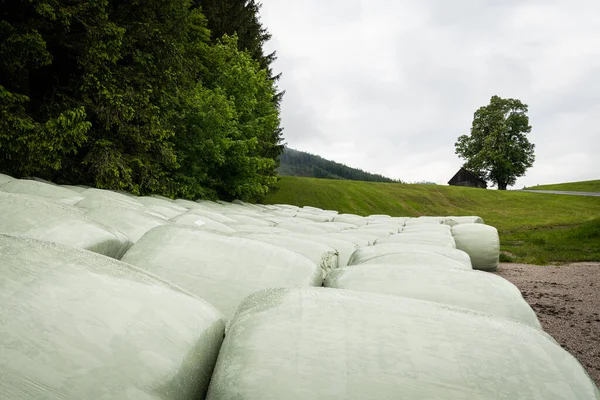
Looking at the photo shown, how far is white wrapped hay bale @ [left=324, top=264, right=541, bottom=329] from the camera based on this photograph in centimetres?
257

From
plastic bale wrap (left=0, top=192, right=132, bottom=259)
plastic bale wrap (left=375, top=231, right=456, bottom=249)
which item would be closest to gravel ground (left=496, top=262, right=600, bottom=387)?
plastic bale wrap (left=375, top=231, right=456, bottom=249)

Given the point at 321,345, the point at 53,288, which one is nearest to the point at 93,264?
the point at 53,288

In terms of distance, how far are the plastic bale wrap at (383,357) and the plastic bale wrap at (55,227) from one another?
5.18 feet

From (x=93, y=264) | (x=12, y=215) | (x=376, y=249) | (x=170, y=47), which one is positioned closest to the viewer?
(x=93, y=264)

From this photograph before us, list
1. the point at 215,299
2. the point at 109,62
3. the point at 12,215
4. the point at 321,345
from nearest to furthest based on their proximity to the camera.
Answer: the point at 321,345, the point at 215,299, the point at 12,215, the point at 109,62

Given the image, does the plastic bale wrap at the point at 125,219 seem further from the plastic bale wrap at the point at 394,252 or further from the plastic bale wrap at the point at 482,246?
the plastic bale wrap at the point at 482,246

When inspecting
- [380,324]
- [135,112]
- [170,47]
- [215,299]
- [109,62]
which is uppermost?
[170,47]

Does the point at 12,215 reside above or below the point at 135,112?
below

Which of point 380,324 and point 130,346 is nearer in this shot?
point 130,346

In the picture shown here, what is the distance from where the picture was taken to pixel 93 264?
4.90 ft

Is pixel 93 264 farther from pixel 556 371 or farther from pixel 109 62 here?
pixel 109 62

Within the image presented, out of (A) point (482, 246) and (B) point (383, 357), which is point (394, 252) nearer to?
(B) point (383, 357)

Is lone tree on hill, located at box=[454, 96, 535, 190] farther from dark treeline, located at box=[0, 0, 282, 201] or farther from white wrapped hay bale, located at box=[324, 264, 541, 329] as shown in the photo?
white wrapped hay bale, located at box=[324, 264, 541, 329]

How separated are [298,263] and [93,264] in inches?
60.4
